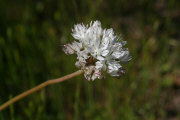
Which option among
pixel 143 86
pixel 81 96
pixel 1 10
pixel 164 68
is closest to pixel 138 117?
pixel 143 86

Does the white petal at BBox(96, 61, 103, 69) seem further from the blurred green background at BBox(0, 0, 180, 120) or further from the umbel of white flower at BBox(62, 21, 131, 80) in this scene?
the blurred green background at BBox(0, 0, 180, 120)

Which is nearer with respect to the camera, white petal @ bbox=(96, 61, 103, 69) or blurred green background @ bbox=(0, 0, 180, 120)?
white petal @ bbox=(96, 61, 103, 69)

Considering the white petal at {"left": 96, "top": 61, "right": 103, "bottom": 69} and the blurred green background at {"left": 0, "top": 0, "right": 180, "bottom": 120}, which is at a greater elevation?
the blurred green background at {"left": 0, "top": 0, "right": 180, "bottom": 120}

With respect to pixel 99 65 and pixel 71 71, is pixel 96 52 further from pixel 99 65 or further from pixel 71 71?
pixel 71 71

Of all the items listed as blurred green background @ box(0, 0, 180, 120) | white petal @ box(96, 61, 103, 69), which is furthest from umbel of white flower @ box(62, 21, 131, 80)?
blurred green background @ box(0, 0, 180, 120)

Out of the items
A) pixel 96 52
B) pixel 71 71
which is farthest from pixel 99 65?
pixel 71 71

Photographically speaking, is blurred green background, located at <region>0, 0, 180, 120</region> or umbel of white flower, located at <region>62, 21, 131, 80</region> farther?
blurred green background, located at <region>0, 0, 180, 120</region>
